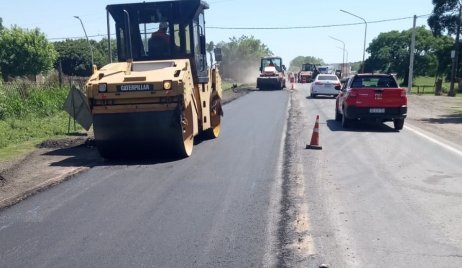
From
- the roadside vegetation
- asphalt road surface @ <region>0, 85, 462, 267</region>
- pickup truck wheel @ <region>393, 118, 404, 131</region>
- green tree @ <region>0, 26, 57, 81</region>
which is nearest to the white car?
the roadside vegetation

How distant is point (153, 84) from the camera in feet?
35.4

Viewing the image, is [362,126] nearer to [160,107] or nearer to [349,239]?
[160,107]

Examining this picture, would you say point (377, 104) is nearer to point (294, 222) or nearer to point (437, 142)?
point (437, 142)

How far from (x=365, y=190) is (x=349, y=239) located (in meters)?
2.51

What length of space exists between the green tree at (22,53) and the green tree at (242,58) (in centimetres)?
3399

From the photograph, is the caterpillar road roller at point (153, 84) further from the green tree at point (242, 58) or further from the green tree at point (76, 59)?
the green tree at point (242, 58)

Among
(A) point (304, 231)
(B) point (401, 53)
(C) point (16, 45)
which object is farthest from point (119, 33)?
(B) point (401, 53)

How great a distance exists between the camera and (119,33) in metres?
13.3

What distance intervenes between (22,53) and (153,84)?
57.5 metres

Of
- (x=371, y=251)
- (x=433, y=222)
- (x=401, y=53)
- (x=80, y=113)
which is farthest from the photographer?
(x=401, y=53)

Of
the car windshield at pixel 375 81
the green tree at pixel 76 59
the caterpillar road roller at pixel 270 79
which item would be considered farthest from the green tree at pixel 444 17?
the green tree at pixel 76 59

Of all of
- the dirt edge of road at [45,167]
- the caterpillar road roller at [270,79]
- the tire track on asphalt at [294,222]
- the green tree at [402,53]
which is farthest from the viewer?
the green tree at [402,53]

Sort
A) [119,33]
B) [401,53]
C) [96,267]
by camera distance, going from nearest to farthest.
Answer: [96,267] < [119,33] < [401,53]

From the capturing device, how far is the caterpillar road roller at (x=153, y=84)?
1078 centimetres
